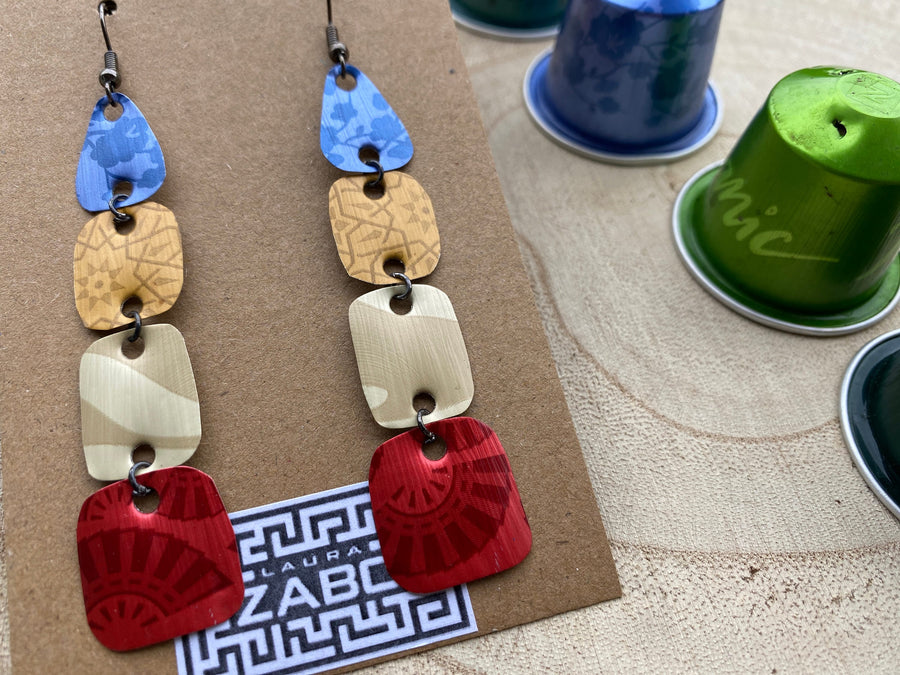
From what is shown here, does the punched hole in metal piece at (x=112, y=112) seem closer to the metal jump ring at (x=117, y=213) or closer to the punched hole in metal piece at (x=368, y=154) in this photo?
the metal jump ring at (x=117, y=213)

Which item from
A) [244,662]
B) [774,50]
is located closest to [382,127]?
[244,662]

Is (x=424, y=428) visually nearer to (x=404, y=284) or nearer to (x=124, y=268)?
(x=404, y=284)

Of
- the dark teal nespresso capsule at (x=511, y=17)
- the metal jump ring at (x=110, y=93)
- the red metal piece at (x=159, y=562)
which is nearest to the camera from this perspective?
the red metal piece at (x=159, y=562)

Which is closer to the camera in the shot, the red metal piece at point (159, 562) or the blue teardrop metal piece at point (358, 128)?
the red metal piece at point (159, 562)

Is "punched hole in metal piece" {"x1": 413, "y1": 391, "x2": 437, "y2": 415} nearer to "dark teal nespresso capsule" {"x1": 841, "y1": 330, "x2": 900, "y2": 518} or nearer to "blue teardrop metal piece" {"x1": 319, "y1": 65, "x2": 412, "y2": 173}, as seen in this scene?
"blue teardrop metal piece" {"x1": 319, "y1": 65, "x2": 412, "y2": 173}

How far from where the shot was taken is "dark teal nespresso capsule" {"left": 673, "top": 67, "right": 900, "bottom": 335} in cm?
53

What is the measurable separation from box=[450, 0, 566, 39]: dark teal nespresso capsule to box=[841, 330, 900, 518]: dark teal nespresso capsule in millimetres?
475

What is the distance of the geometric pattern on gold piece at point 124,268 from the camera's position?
0.52m

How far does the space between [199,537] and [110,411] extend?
0.33ft

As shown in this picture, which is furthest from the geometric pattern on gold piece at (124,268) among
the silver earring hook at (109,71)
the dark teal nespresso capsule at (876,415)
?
the dark teal nespresso capsule at (876,415)

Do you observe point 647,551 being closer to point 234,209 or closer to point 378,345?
point 378,345

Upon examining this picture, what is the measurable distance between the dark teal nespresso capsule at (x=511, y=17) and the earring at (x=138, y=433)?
425mm

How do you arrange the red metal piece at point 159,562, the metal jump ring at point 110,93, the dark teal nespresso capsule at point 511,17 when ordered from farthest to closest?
the dark teal nespresso capsule at point 511,17, the metal jump ring at point 110,93, the red metal piece at point 159,562

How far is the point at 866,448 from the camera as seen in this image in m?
0.57
